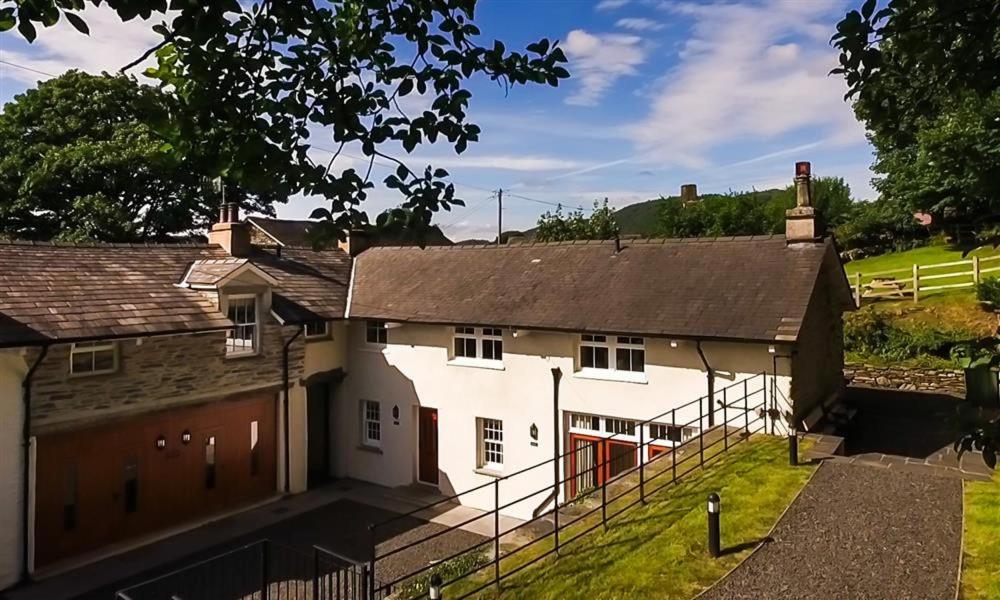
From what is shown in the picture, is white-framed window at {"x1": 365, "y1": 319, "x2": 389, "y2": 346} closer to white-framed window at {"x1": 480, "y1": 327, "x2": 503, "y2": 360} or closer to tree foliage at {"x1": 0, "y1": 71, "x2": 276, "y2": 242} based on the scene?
white-framed window at {"x1": 480, "y1": 327, "x2": 503, "y2": 360}

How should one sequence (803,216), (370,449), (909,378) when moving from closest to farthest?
1. (803,216)
2. (370,449)
3. (909,378)

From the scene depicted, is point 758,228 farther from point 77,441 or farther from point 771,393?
point 77,441

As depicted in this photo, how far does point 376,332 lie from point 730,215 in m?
Result: 40.5

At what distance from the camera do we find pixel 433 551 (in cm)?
1486

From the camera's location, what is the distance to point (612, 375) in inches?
670

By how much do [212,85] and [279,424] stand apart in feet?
54.1

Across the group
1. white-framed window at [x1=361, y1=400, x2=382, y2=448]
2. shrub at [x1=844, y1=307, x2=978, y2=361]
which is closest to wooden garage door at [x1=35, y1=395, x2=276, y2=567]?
white-framed window at [x1=361, y1=400, x2=382, y2=448]

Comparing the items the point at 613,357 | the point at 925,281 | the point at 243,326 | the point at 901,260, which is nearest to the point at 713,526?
the point at 613,357

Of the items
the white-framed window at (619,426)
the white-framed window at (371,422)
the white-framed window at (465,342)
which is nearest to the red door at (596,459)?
the white-framed window at (619,426)

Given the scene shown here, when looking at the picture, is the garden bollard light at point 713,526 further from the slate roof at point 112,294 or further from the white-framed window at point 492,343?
the slate roof at point 112,294

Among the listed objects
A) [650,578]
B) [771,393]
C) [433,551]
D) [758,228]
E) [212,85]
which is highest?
[758,228]

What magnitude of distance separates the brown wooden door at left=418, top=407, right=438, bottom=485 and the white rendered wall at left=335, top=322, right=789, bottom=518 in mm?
242

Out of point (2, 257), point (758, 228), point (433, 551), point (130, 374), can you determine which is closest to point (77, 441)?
point (130, 374)

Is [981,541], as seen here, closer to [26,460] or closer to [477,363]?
[477,363]
